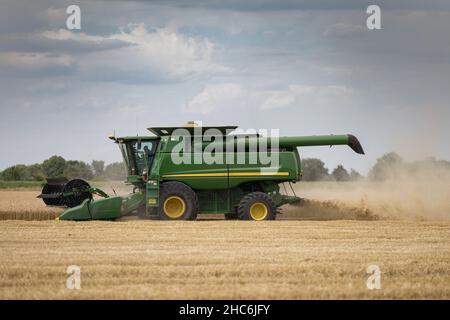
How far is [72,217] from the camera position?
59.3 feet

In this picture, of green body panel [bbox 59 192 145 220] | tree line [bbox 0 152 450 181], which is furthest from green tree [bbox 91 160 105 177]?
green body panel [bbox 59 192 145 220]

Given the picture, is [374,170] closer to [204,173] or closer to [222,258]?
[204,173]

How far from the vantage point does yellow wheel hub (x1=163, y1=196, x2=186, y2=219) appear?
18.6 meters

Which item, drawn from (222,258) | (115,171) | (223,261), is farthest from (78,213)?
(223,261)

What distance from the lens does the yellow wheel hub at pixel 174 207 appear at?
18.6 metres

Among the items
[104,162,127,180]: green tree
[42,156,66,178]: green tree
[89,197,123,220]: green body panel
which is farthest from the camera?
[42,156,66,178]: green tree

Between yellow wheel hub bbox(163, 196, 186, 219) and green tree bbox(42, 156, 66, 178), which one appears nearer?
yellow wheel hub bbox(163, 196, 186, 219)

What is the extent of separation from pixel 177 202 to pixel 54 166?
75.4 ft

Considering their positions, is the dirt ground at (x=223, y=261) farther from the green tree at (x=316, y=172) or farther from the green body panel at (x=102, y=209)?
the green tree at (x=316, y=172)

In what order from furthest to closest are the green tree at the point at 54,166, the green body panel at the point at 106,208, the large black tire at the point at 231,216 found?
the green tree at the point at 54,166, the large black tire at the point at 231,216, the green body panel at the point at 106,208

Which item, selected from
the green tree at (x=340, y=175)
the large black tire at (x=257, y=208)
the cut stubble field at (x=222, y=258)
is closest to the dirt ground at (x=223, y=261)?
the cut stubble field at (x=222, y=258)

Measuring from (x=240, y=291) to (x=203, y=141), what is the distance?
32.8 ft

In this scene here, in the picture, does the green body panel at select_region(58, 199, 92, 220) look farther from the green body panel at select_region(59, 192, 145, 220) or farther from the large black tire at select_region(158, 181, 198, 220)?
the large black tire at select_region(158, 181, 198, 220)
